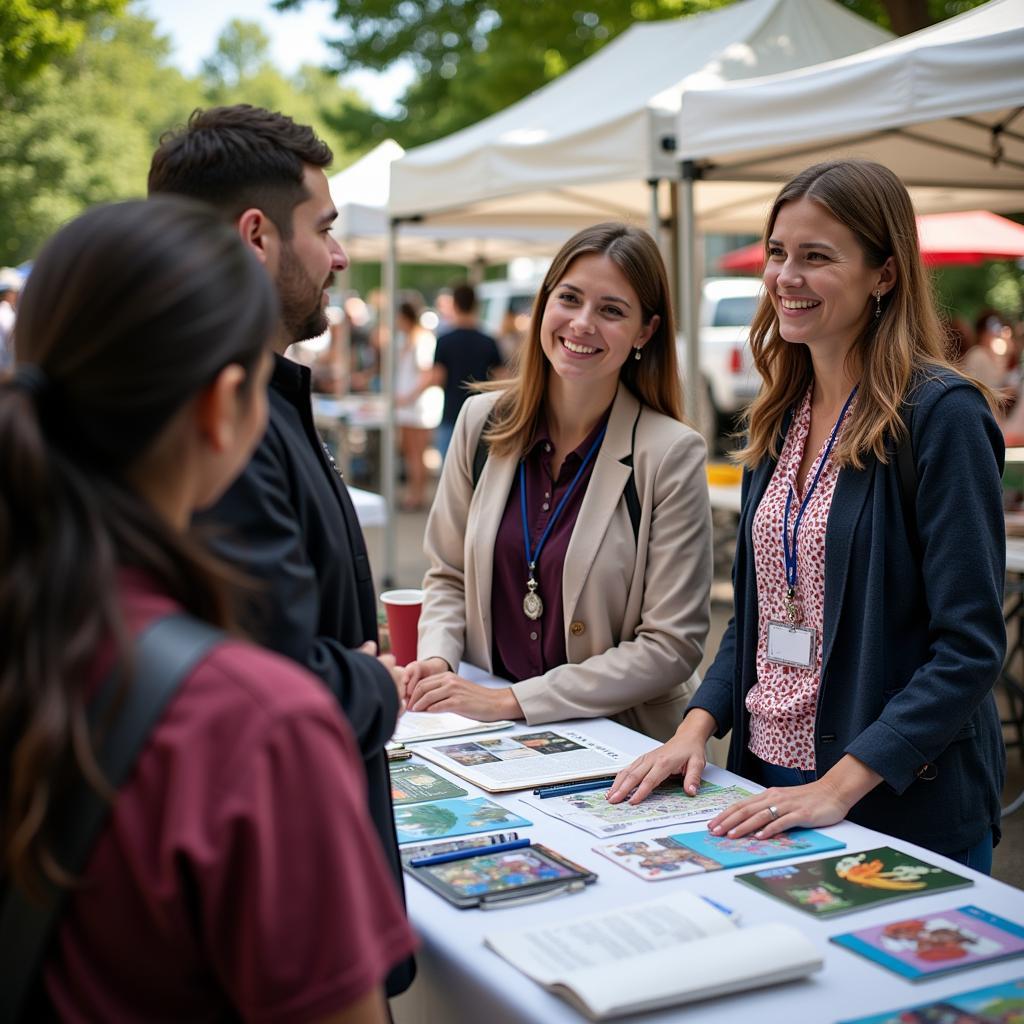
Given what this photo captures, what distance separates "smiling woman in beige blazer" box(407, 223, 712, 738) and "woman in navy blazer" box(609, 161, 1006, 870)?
0.99 feet

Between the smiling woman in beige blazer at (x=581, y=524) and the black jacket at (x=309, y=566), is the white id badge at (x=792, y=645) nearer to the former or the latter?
the smiling woman in beige blazer at (x=581, y=524)

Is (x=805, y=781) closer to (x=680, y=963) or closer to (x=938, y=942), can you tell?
(x=938, y=942)

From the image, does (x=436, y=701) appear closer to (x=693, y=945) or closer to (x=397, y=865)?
(x=397, y=865)

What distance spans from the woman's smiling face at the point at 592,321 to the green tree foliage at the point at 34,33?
952cm

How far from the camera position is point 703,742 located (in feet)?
7.65

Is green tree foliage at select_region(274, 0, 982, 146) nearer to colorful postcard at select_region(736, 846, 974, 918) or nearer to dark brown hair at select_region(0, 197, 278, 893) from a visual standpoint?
colorful postcard at select_region(736, 846, 974, 918)

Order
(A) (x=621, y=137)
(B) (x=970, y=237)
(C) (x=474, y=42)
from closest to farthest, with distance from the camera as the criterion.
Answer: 1. (A) (x=621, y=137)
2. (B) (x=970, y=237)
3. (C) (x=474, y=42)

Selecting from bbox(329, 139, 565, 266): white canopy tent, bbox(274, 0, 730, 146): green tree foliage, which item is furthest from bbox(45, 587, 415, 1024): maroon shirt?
bbox(274, 0, 730, 146): green tree foliage

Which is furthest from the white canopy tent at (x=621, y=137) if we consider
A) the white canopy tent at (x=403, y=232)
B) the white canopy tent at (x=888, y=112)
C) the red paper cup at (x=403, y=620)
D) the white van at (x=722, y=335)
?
the white van at (x=722, y=335)

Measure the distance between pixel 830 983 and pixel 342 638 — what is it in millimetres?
739

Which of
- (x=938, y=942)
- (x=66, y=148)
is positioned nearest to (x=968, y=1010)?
(x=938, y=942)

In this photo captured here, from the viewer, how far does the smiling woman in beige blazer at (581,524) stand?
108 inches

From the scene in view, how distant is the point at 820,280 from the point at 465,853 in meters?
1.24

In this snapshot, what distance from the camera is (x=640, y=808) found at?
2102 millimetres
